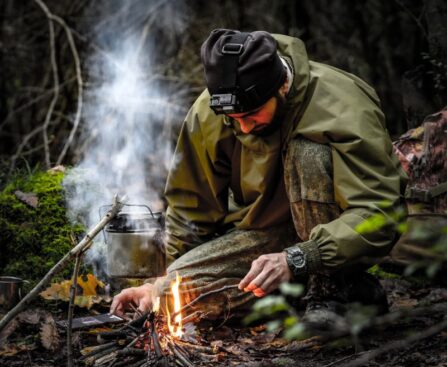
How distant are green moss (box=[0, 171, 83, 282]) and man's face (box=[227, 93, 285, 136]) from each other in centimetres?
178

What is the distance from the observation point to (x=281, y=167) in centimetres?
366

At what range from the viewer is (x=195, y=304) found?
11.8 ft

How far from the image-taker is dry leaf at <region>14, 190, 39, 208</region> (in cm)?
455

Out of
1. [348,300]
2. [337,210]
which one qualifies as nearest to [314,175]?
[337,210]

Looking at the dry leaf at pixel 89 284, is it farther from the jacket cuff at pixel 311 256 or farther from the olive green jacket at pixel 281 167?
the jacket cuff at pixel 311 256

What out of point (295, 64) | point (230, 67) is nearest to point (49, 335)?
point (230, 67)

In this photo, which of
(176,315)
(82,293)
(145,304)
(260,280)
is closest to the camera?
(260,280)

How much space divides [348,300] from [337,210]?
52 cm

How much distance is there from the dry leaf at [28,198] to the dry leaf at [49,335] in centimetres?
139

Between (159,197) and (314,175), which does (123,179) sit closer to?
(159,197)

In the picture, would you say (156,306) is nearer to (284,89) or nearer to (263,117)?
(263,117)

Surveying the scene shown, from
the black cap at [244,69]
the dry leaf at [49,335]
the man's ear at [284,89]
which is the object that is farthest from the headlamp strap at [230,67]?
the dry leaf at [49,335]

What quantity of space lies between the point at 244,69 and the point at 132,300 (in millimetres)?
1457

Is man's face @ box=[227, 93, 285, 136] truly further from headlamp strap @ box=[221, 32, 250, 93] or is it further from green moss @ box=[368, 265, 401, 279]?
green moss @ box=[368, 265, 401, 279]
